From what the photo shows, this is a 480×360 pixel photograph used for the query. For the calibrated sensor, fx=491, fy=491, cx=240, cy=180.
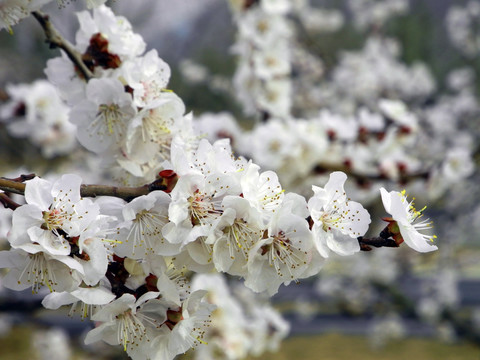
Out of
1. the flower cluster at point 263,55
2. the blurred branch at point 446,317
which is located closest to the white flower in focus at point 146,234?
the flower cluster at point 263,55

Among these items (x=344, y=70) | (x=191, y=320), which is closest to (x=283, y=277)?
(x=191, y=320)

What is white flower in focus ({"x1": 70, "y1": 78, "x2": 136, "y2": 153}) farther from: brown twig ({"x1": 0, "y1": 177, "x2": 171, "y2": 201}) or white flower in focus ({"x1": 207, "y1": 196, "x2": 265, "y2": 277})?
white flower in focus ({"x1": 207, "y1": 196, "x2": 265, "y2": 277})

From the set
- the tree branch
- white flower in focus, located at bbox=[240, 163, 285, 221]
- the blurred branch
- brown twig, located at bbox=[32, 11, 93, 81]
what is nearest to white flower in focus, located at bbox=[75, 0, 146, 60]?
brown twig, located at bbox=[32, 11, 93, 81]

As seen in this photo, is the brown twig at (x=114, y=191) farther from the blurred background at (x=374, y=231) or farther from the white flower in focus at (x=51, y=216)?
the blurred background at (x=374, y=231)

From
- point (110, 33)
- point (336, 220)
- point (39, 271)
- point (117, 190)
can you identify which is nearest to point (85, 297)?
point (39, 271)

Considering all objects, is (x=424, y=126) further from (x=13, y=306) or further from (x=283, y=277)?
(x=283, y=277)
